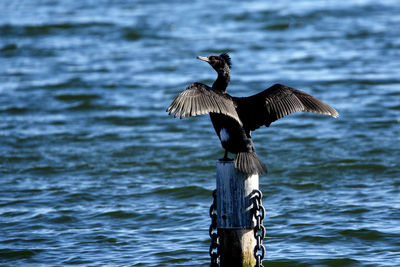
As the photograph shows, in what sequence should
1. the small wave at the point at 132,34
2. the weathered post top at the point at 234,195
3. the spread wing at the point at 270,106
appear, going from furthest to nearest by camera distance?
the small wave at the point at 132,34 < the spread wing at the point at 270,106 < the weathered post top at the point at 234,195

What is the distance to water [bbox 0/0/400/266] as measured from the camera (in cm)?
710

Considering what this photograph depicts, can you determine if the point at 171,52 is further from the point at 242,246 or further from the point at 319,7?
the point at 242,246

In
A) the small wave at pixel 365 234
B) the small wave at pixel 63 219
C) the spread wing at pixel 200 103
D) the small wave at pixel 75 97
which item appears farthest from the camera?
the small wave at pixel 75 97

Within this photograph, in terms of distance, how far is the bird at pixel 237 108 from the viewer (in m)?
4.90

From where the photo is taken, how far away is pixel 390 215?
7.49 m

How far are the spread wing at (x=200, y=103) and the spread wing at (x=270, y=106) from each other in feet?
0.79

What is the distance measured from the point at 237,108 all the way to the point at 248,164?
0.63m

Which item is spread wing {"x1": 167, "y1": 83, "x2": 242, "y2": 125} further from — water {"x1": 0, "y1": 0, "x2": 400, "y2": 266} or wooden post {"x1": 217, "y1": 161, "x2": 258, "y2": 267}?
water {"x1": 0, "y1": 0, "x2": 400, "y2": 266}

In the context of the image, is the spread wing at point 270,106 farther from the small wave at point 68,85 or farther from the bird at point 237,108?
the small wave at point 68,85

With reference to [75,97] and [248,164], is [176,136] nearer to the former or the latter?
[75,97]

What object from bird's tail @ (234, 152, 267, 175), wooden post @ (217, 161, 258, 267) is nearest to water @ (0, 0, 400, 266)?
wooden post @ (217, 161, 258, 267)

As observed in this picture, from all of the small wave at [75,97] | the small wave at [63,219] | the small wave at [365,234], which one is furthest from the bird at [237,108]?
the small wave at [75,97]

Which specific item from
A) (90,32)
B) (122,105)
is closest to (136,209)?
(122,105)

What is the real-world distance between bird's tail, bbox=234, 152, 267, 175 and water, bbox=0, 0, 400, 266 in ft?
5.84
